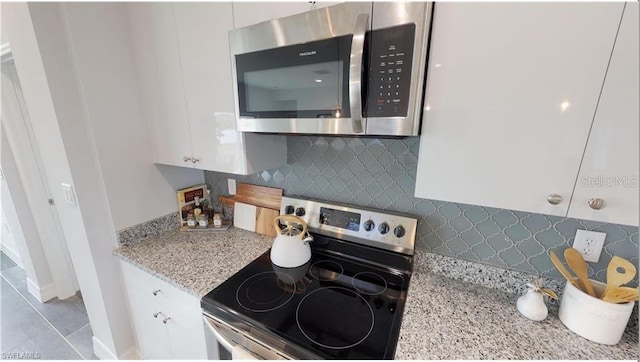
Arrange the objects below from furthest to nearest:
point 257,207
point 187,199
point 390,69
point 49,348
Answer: point 49,348, point 187,199, point 257,207, point 390,69

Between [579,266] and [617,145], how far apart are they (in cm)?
51

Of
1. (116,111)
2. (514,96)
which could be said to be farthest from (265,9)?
(116,111)

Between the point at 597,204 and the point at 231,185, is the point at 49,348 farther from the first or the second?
the point at 597,204

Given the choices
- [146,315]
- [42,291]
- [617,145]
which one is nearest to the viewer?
[617,145]

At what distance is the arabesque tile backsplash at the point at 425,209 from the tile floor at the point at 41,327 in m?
1.90

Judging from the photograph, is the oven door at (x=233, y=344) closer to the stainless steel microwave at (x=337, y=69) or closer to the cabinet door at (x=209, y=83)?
the cabinet door at (x=209, y=83)

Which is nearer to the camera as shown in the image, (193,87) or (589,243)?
(589,243)

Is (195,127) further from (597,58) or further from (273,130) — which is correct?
(597,58)

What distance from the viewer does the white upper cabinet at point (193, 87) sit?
3.54 feet

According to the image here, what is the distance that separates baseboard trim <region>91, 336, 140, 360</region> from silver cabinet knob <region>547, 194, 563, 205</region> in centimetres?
224

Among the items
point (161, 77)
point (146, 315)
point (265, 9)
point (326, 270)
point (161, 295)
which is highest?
point (265, 9)

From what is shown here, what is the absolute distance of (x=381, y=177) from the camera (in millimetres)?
1185

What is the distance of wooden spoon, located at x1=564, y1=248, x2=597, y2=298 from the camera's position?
84 cm

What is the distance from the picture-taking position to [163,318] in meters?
1.25
